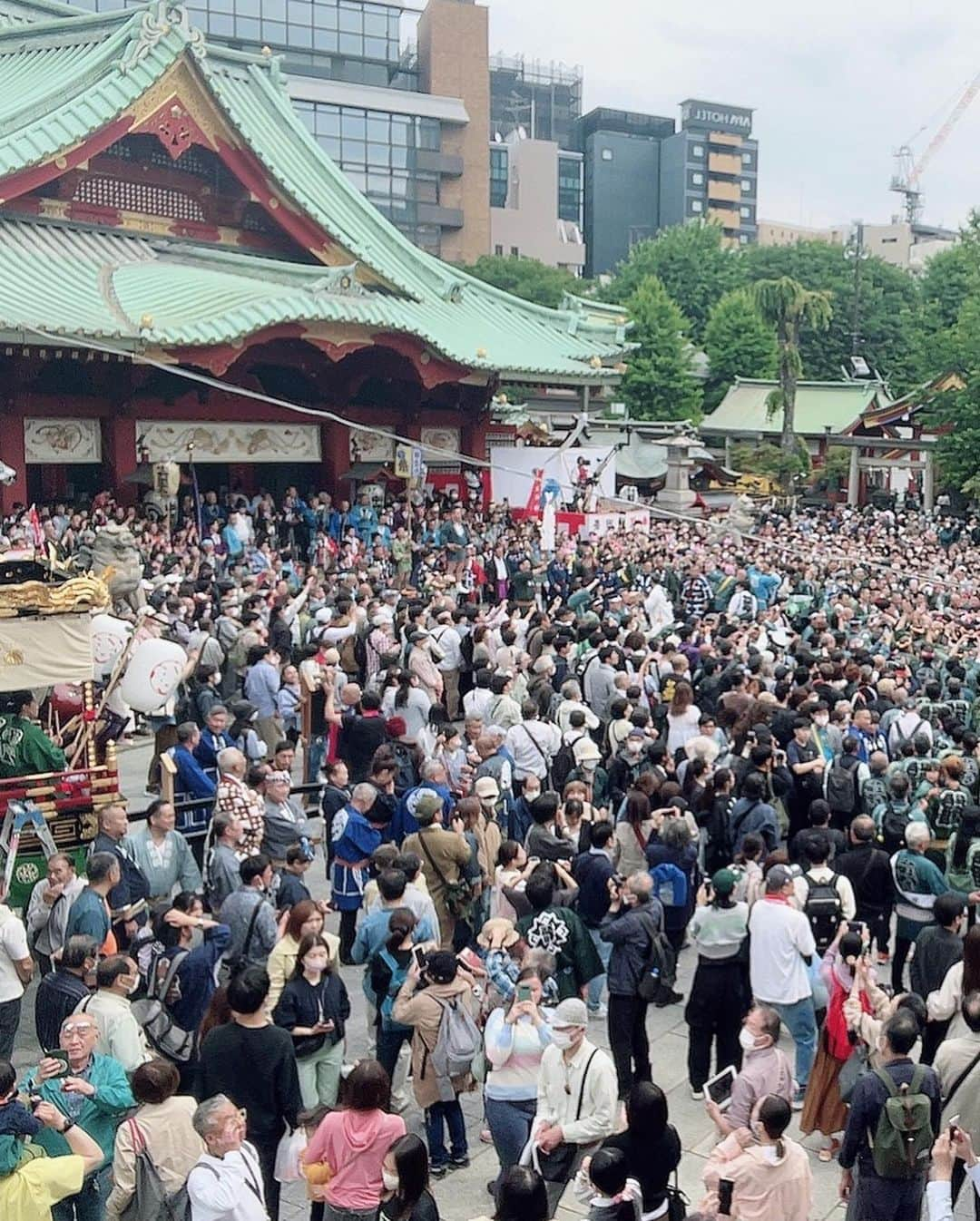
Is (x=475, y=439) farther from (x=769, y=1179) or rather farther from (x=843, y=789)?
(x=769, y=1179)

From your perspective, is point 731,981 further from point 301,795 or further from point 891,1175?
point 301,795

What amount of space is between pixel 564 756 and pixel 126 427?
14540mm

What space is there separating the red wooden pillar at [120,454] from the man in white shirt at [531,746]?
1404cm

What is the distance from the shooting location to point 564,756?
9.66m

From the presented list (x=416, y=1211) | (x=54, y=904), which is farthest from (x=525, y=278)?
(x=416, y=1211)

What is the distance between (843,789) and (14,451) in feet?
52.5

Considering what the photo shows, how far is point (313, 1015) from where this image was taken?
5.68 meters

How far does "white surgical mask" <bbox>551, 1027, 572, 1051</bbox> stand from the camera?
5062 mm

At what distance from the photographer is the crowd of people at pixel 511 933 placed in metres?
4.67

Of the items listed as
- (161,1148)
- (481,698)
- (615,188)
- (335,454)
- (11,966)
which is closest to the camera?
(161,1148)

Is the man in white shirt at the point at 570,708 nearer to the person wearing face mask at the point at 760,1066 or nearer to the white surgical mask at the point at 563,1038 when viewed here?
the person wearing face mask at the point at 760,1066

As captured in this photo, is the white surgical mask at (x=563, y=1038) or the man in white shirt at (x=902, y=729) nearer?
the white surgical mask at (x=563, y=1038)

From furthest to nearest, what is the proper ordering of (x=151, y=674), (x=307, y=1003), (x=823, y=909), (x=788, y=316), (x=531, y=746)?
(x=788, y=316), (x=151, y=674), (x=531, y=746), (x=823, y=909), (x=307, y=1003)

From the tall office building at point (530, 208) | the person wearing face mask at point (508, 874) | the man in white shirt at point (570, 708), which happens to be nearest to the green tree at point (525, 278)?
the tall office building at point (530, 208)
